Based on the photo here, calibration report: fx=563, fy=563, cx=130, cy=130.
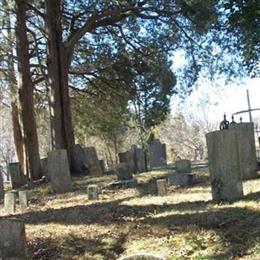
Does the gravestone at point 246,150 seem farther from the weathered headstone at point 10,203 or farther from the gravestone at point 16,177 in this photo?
the gravestone at point 16,177

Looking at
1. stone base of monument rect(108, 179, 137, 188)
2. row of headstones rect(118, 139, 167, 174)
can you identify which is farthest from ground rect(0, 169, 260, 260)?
row of headstones rect(118, 139, 167, 174)

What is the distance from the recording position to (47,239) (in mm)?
8133

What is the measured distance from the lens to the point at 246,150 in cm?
1266

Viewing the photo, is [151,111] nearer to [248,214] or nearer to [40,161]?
[40,161]

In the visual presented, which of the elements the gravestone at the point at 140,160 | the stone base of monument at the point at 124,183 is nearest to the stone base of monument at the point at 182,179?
the stone base of monument at the point at 124,183

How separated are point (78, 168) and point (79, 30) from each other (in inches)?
215

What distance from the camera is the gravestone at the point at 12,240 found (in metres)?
7.10

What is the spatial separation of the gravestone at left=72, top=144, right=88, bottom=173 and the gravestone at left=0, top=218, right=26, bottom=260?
13.3 m

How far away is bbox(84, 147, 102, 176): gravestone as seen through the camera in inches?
787

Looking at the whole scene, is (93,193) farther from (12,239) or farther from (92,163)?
(92,163)

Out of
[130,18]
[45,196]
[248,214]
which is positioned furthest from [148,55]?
[248,214]

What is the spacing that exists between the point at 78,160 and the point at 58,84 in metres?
3.03

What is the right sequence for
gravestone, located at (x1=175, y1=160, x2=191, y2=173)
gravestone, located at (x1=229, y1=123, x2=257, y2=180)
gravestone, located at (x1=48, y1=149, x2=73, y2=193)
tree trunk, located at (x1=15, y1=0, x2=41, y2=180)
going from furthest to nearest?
tree trunk, located at (x1=15, y1=0, x2=41, y2=180)
gravestone, located at (x1=175, y1=160, x2=191, y2=173)
gravestone, located at (x1=48, y1=149, x2=73, y2=193)
gravestone, located at (x1=229, y1=123, x2=257, y2=180)

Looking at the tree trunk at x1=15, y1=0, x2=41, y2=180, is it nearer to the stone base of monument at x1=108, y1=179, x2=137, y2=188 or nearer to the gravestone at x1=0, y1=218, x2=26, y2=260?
the stone base of monument at x1=108, y1=179, x2=137, y2=188
